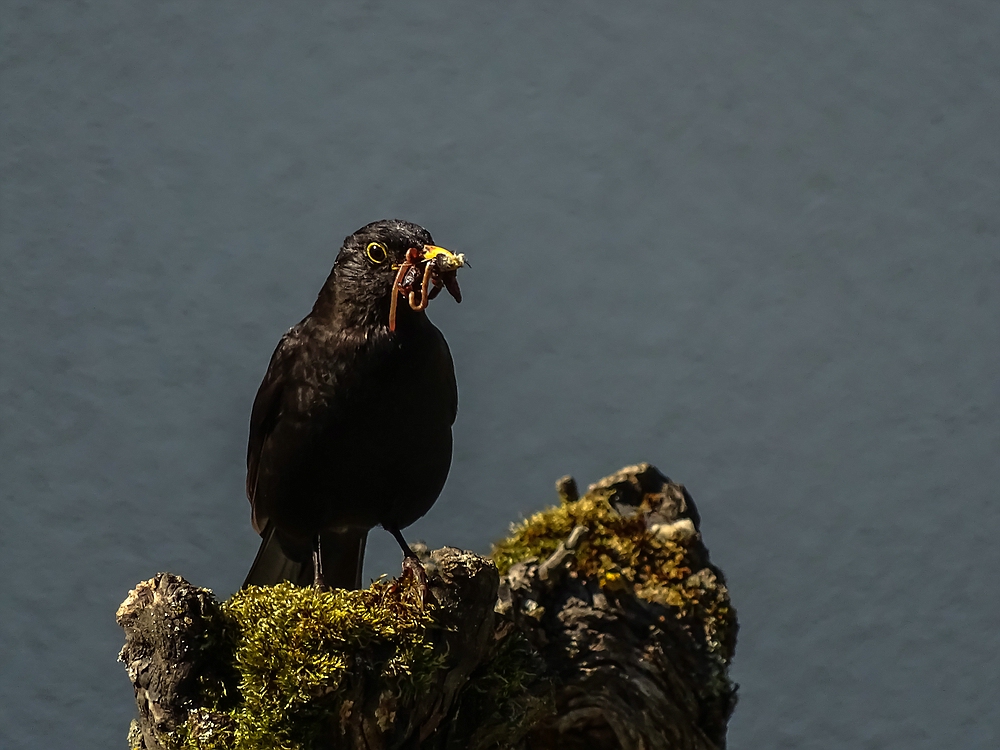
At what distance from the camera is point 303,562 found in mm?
3174

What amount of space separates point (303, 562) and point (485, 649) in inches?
31.8

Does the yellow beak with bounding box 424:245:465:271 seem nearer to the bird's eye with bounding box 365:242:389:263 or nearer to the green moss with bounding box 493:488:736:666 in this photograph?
the bird's eye with bounding box 365:242:389:263

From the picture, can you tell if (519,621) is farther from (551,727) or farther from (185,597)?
(185,597)

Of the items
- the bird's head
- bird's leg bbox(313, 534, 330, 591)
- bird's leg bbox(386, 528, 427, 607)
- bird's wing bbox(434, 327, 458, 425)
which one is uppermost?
the bird's head

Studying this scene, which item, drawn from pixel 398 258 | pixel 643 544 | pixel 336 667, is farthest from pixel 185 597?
pixel 643 544

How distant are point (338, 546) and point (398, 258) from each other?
96cm

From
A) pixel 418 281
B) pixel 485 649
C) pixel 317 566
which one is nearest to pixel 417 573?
pixel 485 649

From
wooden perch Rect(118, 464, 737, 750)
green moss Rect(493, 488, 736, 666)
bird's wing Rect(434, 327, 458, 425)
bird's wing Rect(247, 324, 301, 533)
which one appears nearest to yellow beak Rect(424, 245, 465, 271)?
bird's wing Rect(434, 327, 458, 425)

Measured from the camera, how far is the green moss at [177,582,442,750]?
89.9 inches

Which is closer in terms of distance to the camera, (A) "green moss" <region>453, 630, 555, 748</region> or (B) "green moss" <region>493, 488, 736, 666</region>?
(A) "green moss" <region>453, 630, 555, 748</region>

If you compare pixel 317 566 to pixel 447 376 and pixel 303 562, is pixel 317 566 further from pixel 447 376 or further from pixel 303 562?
pixel 447 376

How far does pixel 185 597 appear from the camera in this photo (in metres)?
2.32

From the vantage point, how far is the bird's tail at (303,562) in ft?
10.4

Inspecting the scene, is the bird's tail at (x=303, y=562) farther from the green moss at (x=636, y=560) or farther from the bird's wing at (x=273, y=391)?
the green moss at (x=636, y=560)
